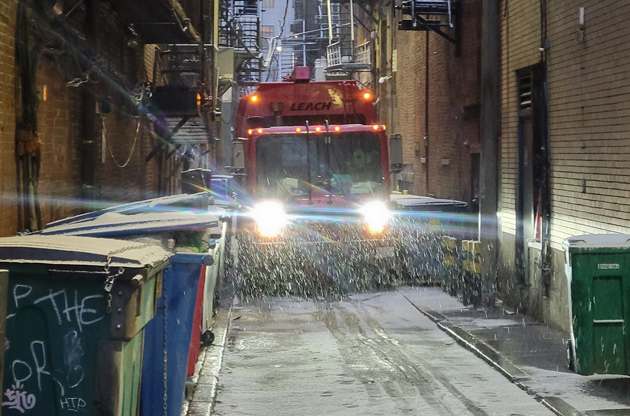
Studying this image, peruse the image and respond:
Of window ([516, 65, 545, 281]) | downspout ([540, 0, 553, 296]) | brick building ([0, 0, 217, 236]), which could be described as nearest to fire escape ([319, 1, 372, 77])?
brick building ([0, 0, 217, 236])

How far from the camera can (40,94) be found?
867cm

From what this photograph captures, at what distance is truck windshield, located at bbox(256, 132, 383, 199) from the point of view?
14.3 meters

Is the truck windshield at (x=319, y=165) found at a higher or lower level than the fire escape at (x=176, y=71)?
lower

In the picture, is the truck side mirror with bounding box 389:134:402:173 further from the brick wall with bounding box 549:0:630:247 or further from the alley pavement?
the brick wall with bounding box 549:0:630:247

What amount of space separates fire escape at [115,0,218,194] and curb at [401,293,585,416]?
5081 millimetres

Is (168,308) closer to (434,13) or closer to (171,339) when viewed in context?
(171,339)

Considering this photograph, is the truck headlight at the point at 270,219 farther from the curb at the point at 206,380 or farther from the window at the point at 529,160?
the window at the point at 529,160

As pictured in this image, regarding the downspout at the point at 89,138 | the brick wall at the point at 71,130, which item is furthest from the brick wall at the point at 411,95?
the downspout at the point at 89,138

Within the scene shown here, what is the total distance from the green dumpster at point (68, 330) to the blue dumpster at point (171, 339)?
1165 millimetres

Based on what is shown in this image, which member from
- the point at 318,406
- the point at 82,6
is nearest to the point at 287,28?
Answer: the point at 82,6

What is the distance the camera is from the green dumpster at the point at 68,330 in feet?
17.1

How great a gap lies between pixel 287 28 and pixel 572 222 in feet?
148

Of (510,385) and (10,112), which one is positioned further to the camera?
(510,385)

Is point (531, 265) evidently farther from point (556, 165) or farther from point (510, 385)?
point (510, 385)
